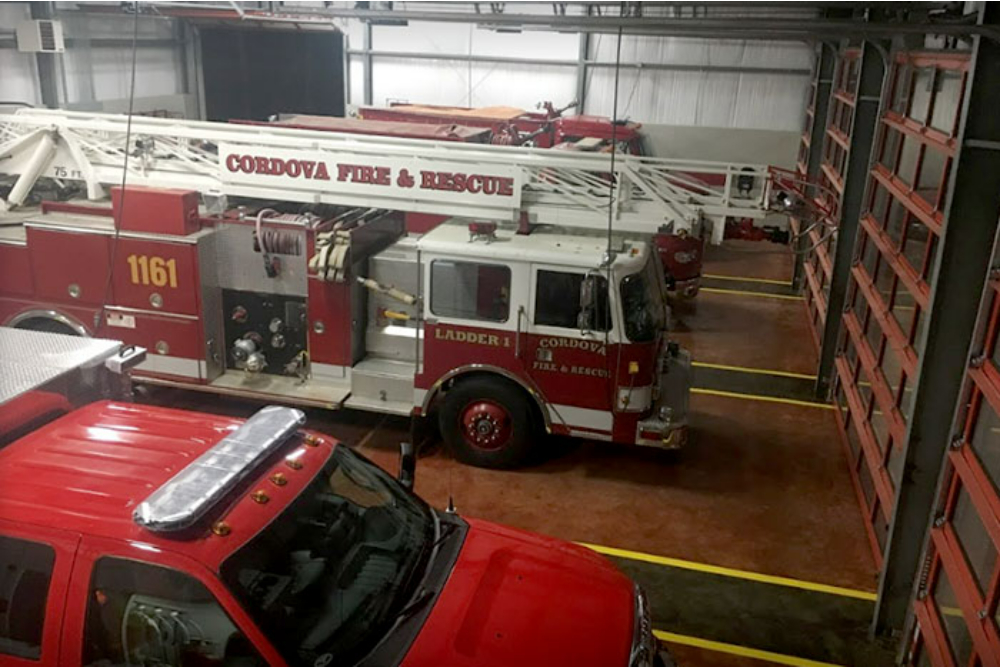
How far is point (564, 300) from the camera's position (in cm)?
737

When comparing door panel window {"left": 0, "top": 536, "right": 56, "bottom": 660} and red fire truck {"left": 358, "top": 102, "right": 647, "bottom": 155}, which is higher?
red fire truck {"left": 358, "top": 102, "right": 647, "bottom": 155}

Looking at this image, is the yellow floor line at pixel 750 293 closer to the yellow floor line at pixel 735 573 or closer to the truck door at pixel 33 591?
the yellow floor line at pixel 735 573

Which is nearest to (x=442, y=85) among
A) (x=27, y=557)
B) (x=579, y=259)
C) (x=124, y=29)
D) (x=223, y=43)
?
(x=223, y=43)

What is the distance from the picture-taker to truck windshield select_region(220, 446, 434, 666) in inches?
136

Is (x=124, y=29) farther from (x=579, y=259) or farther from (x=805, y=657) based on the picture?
(x=805, y=657)

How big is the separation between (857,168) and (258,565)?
841 centimetres

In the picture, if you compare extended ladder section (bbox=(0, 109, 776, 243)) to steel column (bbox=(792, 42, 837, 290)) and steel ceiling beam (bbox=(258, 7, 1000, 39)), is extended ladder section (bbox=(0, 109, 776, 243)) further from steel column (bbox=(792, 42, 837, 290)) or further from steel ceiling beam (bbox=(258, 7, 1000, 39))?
steel column (bbox=(792, 42, 837, 290))

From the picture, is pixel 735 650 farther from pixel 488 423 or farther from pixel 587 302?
pixel 488 423

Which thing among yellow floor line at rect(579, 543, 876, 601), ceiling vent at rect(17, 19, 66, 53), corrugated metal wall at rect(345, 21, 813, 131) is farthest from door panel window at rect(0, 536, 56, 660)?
corrugated metal wall at rect(345, 21, 813, 131)

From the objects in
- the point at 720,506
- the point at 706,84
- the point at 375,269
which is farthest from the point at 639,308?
the point at 706,84

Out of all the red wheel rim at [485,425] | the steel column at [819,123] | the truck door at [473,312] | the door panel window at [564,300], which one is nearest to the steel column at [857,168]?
the door panel window at [564,300]

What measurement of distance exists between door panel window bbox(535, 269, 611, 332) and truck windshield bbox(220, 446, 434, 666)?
125 inches

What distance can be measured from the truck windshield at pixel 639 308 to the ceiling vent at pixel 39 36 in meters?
12.4

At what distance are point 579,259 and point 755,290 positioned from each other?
8.64 meters
